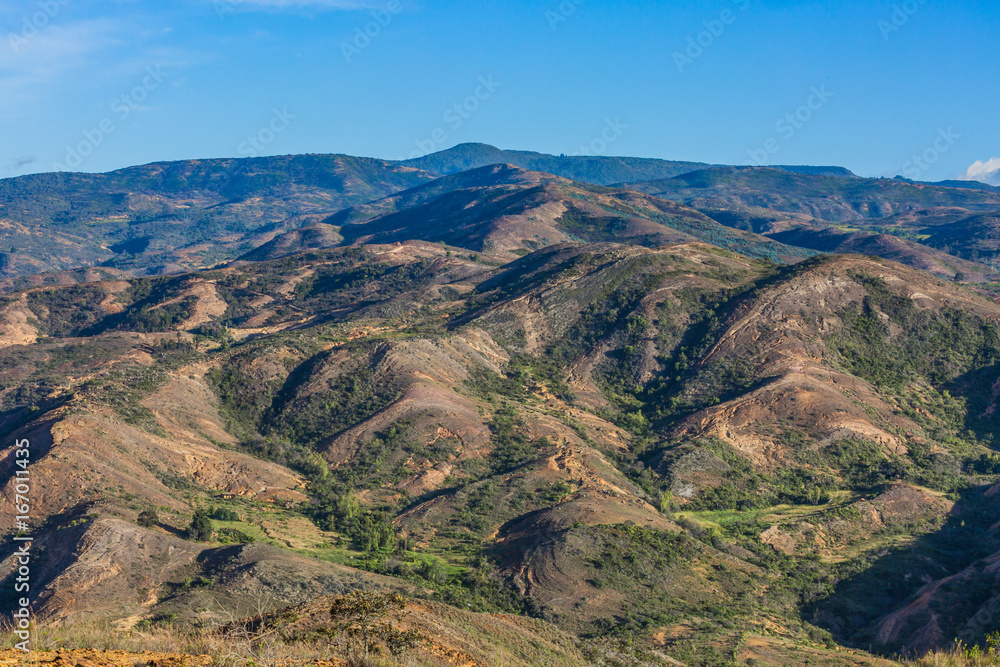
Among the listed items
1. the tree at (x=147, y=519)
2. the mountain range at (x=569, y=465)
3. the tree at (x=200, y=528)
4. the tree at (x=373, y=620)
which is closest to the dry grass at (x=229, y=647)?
the tree at (x=373, y=620)

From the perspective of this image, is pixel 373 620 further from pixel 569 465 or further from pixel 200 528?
pixel 569 465

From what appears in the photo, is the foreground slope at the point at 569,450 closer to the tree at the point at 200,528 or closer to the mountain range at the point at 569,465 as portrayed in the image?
the mountain range at the point at 569,465

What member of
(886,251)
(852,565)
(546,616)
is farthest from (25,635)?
(886,251)

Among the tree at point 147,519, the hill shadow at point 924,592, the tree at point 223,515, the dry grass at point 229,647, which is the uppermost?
the dry grass at point 229,647

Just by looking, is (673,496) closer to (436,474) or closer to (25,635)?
(436,474)

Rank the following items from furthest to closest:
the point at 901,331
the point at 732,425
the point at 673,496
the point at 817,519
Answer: the point at 901,331 → the point at 732,425 → the point at 673,496 → the point at 817,519

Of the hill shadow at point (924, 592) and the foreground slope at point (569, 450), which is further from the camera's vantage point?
the foreground slope at point (569, 450)
